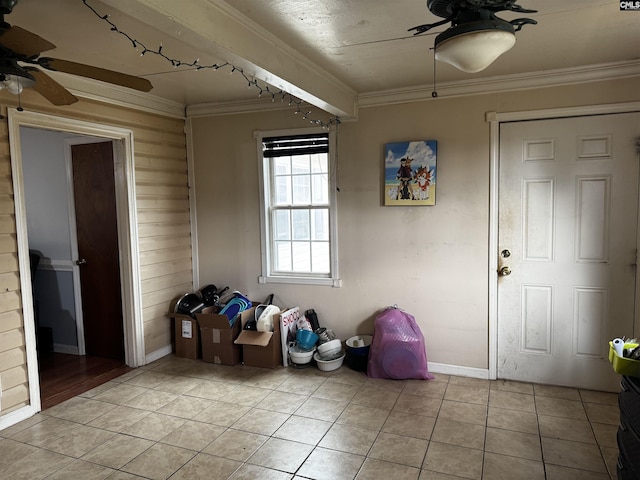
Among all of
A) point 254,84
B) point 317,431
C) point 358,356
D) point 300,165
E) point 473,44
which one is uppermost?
point 254,84

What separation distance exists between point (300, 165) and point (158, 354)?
7.57ft

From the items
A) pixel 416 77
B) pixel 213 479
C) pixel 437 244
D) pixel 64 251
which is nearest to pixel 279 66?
pixel 416 77

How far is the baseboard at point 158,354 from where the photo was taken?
4.27 meters

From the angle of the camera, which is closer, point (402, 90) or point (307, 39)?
point (307, 39)

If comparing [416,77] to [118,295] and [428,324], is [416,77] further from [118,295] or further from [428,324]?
[118,295]

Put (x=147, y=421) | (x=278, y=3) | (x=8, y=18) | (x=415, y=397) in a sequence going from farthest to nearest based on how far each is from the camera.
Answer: (x=415, y=397)
(x=147, y=421)
(x=8, y=18)
(x=278, y=3)

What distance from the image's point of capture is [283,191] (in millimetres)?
4449

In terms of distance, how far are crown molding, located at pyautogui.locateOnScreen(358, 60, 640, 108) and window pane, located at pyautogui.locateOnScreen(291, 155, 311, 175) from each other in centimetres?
73

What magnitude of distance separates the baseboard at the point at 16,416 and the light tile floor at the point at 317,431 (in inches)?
2.6

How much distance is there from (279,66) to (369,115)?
4.90 feet

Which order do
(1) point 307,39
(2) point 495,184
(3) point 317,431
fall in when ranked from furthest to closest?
(2) point 495,184 < (3) point 317,431 < (1) point 307,39

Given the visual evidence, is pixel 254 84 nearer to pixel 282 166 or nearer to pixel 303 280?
pixel 282 166

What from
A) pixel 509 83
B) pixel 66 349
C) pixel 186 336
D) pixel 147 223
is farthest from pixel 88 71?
pixel 66 349

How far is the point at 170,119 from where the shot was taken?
4.46m
